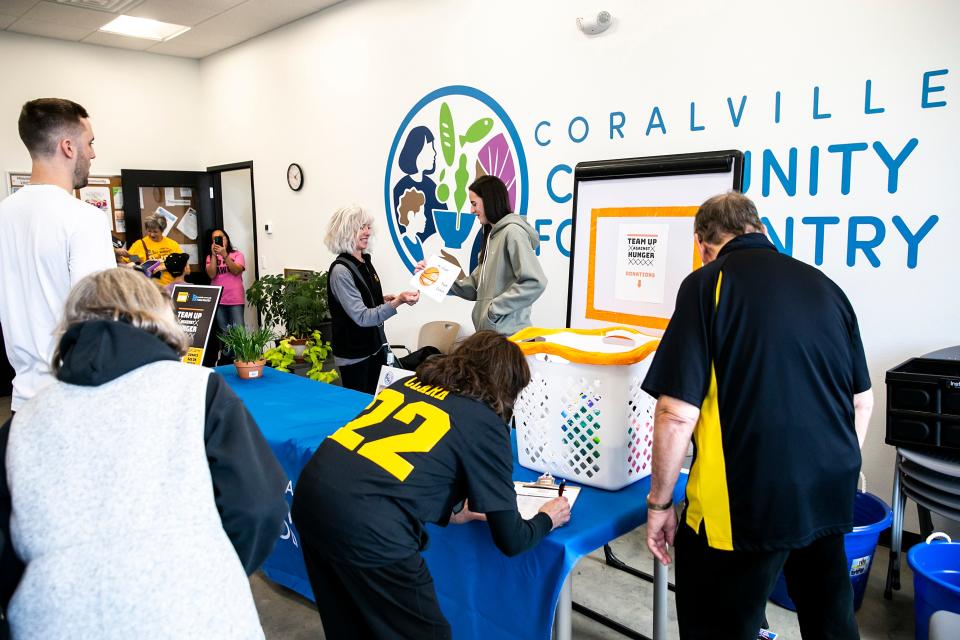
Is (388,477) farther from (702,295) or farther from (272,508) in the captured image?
(702,295)

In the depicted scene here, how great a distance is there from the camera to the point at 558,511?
63.3 inches

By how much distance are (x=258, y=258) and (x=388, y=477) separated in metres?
6.35

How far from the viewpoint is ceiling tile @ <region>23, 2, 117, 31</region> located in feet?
19.2

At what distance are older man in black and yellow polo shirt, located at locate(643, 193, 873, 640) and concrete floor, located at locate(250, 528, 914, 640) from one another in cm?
99

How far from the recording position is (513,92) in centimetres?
443

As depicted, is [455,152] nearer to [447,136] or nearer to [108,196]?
[447,136]

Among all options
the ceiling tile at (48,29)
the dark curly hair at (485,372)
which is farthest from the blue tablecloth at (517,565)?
the ceiling tile at (48,29)

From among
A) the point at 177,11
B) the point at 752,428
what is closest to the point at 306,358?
the point at 752,428

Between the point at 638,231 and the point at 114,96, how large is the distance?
6648 millimetres

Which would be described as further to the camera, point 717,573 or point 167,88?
point 167,88

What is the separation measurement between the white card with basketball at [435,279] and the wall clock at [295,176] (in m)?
3.69

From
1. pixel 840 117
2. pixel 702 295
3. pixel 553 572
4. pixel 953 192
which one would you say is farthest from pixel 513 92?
pixel 553 572

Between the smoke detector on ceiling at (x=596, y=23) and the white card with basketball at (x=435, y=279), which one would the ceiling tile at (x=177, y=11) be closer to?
the smoke detector on ceiling at (x=596, y=23)

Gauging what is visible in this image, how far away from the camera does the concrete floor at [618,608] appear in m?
2.45
